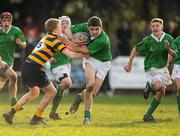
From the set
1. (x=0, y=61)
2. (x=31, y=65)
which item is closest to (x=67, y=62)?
(x=0, y=61)

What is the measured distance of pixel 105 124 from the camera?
15.0 meters

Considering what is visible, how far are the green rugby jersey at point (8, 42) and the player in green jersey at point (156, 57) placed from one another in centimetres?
300

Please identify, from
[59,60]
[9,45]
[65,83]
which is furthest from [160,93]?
[9,45]

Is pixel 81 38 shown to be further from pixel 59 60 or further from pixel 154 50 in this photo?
pixel 59 60

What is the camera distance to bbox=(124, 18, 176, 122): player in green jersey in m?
16.0

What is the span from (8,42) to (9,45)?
0.31ft

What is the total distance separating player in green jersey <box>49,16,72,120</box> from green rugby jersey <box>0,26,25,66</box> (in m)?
1.07

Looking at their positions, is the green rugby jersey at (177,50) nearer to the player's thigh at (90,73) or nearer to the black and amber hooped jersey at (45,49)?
the player's thigh at (90,73)

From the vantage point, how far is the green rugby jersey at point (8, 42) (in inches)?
691

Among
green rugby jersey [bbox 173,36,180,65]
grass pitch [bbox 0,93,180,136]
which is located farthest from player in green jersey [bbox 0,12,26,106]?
green rugby jersey [bbox 173,36,180,65]

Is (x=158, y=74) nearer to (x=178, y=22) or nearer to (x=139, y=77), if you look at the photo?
(x=139, y=77)

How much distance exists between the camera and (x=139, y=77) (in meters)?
27.5

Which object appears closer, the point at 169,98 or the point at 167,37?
the point at 167,37

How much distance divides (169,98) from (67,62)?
8887mm
